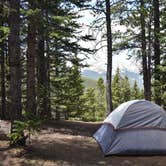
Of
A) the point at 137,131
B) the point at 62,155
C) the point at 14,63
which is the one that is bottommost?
the point at 62,155

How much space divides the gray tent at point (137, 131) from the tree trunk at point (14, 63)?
10.7ft

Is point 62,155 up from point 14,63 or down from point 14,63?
down

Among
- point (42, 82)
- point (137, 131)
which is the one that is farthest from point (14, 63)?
point (42, 82)

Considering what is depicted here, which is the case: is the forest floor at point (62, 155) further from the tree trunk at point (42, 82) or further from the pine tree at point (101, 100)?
the pine tree at point (101, 100)

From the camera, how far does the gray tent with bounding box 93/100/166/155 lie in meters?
11.6

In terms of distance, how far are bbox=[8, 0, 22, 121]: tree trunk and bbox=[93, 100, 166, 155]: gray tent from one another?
3.25 meters

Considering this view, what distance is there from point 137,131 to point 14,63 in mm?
4650

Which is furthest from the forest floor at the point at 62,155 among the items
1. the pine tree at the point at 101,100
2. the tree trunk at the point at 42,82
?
the pine tree at the point at 101,100

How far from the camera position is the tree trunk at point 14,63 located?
1138 cm

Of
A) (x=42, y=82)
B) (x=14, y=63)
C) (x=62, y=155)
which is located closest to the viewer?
(x=62, y=155)

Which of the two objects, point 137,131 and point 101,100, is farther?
point 101,100

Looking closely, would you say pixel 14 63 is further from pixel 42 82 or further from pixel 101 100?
pixel 101 100

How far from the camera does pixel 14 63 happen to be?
11453mm

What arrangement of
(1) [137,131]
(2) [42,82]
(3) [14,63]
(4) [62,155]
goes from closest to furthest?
(4) [62,155]
(3) [14,63]
(1) [137,131]
(2) [42,82]
